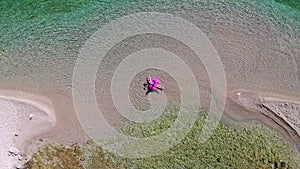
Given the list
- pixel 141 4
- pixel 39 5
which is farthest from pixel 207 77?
pixel 39 5

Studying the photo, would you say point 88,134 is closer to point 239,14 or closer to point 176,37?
point 176,37

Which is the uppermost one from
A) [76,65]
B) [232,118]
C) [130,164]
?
[76,65]

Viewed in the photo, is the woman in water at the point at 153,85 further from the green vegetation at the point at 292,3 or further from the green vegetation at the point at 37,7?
the green vegetation at the point at 292,3

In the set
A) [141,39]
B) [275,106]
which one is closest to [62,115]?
[141,39]

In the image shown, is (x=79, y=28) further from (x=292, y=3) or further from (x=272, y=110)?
(x=292, y=3)

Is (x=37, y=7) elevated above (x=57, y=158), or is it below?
above
